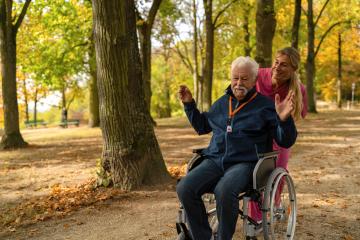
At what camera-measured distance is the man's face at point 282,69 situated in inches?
151

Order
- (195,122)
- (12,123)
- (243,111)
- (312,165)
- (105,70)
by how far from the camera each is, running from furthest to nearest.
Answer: (12,123) → (312,165) → (105,70) → (195,122) → (243,111)

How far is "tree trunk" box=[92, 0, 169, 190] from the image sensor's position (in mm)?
5793

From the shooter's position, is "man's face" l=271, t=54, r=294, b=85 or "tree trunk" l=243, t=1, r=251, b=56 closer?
"man's face" l=271, t=54, r=294, b=85

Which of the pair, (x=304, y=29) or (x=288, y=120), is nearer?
(x=288, y=120)

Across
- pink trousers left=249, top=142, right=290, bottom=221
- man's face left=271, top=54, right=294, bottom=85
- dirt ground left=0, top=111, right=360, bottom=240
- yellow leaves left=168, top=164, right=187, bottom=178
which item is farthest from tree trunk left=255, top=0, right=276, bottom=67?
pink trousers left=249, top=142, right=290, bottom=221

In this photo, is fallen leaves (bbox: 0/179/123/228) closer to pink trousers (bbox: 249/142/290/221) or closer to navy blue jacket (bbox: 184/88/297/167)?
pink trousers (bbox: 249/142/290/221)

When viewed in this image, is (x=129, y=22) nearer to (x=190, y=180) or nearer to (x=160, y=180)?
(x=160, y=180)

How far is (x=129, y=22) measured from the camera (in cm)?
594

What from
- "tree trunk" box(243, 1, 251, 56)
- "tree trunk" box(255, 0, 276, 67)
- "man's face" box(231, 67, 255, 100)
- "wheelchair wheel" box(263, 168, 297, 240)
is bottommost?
"wheelchair wheel" box(263, 168, 297, 240)

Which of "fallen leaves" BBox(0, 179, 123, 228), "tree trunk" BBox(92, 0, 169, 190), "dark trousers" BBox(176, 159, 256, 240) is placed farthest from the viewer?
"tree trunk" BBox(92, 0, 169, 190)

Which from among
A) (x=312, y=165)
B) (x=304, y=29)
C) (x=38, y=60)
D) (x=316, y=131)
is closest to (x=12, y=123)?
(x=38, y=60)

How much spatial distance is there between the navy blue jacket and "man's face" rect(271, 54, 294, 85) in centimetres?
57

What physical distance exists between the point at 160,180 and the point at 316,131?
373 inches

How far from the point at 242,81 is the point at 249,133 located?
0.43 meters
